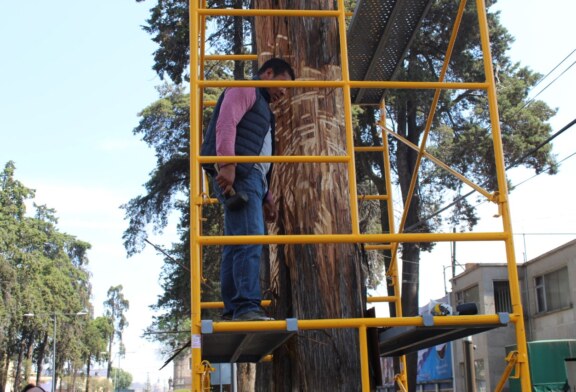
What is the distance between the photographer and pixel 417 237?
3707 mm

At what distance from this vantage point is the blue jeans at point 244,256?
160 inches

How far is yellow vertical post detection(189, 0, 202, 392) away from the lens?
11.6ft

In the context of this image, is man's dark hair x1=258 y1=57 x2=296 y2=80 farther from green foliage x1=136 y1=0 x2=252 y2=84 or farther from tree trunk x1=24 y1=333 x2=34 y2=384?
tree trunk x1=24 y1=333 x2=34 y2=384

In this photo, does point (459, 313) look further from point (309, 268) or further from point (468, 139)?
point (468, 139)

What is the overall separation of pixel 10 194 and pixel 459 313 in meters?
60.1

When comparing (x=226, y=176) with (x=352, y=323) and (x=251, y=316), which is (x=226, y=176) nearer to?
(x=251, y=316)

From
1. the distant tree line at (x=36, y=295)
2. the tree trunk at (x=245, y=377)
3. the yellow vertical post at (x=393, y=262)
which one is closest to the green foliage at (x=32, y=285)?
the distant tree line at (x=36, y=295)

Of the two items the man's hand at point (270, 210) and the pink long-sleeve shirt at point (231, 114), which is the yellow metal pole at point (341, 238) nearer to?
the pink long-sleeve shirt at point (231, 114)

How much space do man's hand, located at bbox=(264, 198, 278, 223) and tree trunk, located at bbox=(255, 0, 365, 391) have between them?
4 cm

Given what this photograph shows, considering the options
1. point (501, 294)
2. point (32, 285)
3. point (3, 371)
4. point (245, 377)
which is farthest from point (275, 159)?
point (3, 371)

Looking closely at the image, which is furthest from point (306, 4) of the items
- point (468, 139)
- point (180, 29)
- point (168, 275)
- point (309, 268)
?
point (168, 275)

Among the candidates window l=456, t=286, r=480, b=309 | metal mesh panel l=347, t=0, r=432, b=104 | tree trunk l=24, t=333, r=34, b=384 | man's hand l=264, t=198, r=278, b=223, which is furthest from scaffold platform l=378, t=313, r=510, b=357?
tree trunk l=24, t=333, r=34, b=384

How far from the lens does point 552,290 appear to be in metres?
31.0

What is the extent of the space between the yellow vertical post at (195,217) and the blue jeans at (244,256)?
399 millimetres
